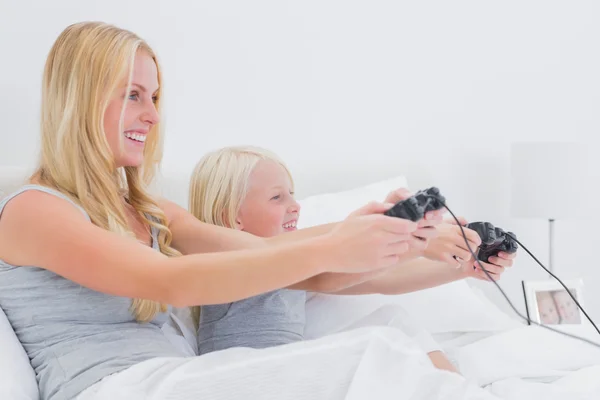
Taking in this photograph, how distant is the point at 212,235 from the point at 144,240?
0.14 meters

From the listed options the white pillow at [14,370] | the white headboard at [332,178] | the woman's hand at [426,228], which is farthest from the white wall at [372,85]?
the woman's hand at [426,228]

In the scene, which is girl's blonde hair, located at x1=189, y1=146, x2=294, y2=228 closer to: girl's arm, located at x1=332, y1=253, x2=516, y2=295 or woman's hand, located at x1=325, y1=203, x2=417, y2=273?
girl's arm, located at x1=332, y1=253, x2=516, y2=295

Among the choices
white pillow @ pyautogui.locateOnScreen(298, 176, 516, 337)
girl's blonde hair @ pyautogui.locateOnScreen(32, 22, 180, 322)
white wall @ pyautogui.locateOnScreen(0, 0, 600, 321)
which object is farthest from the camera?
white wall @ pyautogui.locateOnScreen(0, 0, 600, 321)

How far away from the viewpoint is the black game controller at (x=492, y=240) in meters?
1.37

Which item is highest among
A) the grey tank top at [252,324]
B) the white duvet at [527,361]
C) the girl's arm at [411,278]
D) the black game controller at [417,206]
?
the black game controller at [417,206]

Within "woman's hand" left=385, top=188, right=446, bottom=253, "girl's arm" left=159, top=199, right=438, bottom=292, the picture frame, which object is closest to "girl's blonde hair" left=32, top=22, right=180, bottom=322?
"girl's arm" left=159, top=199, right=438, bottom=292

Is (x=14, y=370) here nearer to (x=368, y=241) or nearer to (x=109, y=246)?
(x=109, y=246)

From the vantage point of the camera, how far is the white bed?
3.89 ft

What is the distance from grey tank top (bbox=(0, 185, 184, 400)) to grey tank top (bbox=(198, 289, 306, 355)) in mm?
234

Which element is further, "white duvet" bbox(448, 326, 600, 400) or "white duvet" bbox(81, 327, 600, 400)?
"white duvet" bbox(448, 326, 600, 400)

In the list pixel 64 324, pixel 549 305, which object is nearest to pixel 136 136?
pixel 64 324

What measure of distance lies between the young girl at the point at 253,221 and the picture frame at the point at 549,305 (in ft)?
2.47

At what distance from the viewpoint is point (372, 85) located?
8.08 feet

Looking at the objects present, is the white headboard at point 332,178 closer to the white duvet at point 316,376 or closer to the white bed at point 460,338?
the white bed at point 460,338
